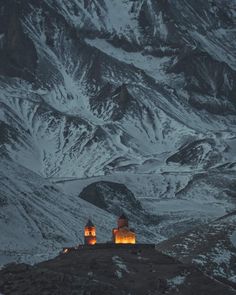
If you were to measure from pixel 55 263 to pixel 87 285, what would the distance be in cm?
3537

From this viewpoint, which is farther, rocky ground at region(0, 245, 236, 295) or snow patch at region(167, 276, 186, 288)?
snow patch at region(167, 276, 186, 288)

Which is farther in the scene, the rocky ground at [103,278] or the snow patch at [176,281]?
the snow patch at [176,281]

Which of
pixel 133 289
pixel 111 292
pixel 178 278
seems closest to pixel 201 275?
pixel 178 278

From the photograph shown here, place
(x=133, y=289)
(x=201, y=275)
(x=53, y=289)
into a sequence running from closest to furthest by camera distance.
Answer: (x=53, y=289)
(x=133, y=289)
(x=201, y=275)

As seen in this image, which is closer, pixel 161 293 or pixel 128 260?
pixel 161 293

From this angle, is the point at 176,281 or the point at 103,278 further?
the point at 176,281

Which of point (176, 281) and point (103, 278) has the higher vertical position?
point (103, 278)

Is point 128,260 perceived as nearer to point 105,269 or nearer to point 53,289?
point 105,269

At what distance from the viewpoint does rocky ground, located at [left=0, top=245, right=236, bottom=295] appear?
15975cm

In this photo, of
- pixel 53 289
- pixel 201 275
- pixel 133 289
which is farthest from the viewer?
pixel 201 275

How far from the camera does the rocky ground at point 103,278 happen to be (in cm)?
15975

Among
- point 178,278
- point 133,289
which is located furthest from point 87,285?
point 178,278

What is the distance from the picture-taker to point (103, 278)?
18375 cm

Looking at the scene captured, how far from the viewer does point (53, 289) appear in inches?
6191
